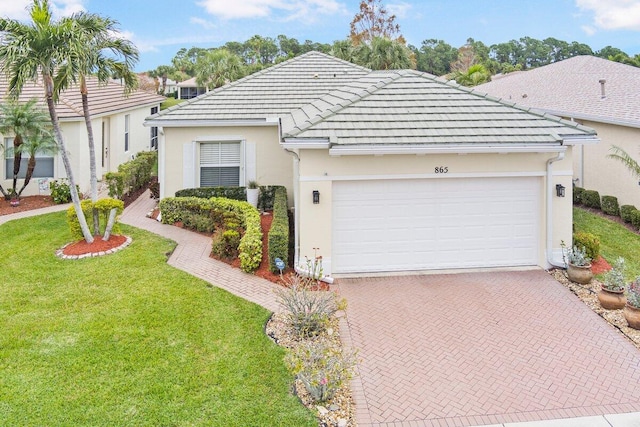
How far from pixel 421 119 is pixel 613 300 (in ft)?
18.6

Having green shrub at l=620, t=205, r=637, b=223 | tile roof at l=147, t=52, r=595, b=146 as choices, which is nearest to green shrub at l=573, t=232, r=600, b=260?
tile roof at l=147, t=52, r=595, b=146

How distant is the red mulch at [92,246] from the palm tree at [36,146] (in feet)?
18.8

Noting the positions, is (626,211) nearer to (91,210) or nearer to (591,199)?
(591,199)

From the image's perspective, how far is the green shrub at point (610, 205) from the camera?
16.1m

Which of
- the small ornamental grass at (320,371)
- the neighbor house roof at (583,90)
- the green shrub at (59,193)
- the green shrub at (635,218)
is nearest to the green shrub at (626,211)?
the green shrub at (635,218)

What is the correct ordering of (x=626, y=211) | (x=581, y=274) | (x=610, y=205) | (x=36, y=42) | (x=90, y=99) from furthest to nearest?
(x=90, y=99), (x=610, y=205), (x=626, y=211), (x=36, y=42), (x=581, y=274)

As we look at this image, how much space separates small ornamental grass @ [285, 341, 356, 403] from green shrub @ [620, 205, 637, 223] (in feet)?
41.2

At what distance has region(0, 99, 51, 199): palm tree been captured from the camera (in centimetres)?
1619

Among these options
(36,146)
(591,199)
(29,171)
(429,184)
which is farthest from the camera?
(29,171)

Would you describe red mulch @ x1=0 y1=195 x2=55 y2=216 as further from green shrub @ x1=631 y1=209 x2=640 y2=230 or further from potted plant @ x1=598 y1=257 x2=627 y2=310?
green shrub @ x1=631 y1=209 x2=640 y2=230

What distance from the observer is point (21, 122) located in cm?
1627

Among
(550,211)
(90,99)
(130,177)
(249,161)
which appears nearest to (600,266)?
(550,211)

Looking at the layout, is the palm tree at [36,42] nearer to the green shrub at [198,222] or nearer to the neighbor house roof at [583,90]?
the green shrub at [198,222]

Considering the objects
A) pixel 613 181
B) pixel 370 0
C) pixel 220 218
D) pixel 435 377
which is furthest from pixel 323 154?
pixel 370 0
